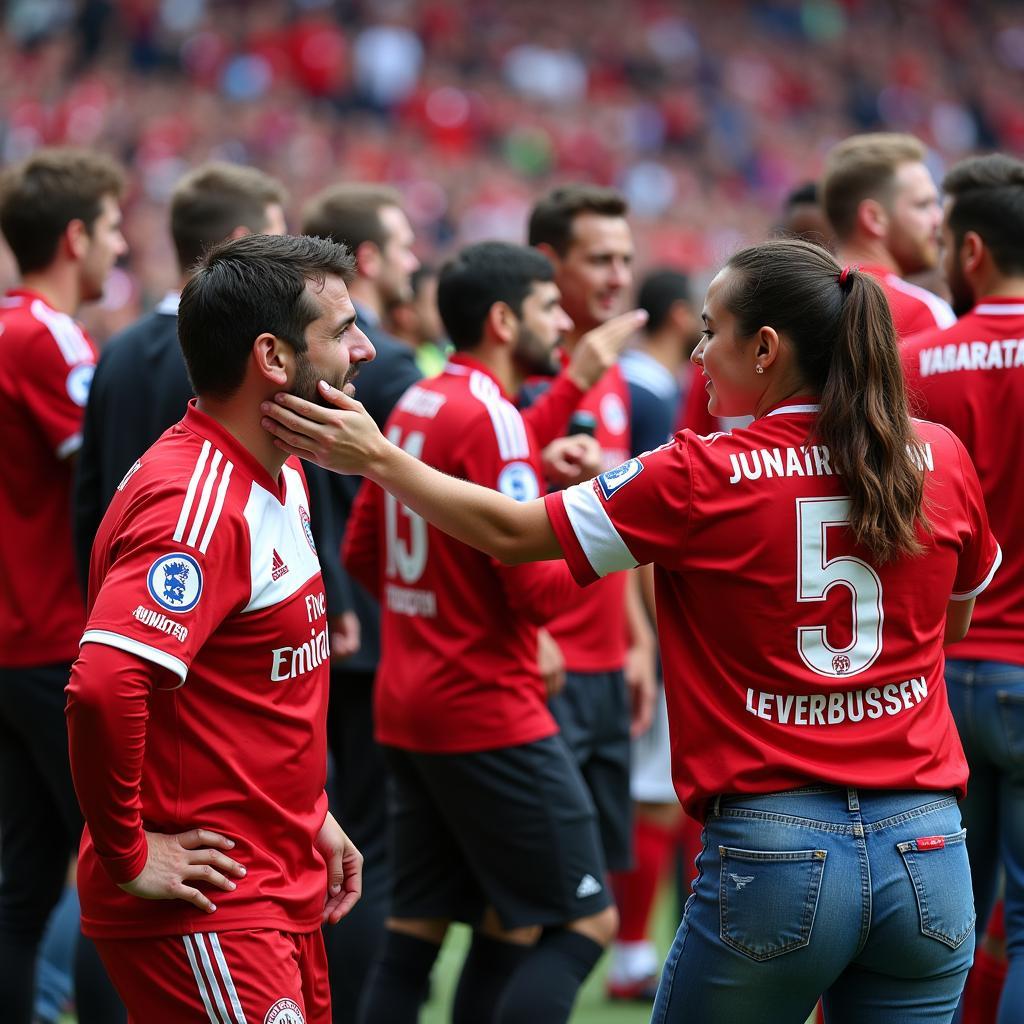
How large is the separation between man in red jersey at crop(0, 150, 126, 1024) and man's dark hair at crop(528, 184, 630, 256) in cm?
164

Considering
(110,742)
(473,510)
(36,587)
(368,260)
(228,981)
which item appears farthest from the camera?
(368,260)

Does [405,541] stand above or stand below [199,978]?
above

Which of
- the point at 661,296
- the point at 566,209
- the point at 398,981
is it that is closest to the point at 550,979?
the point at 398,981

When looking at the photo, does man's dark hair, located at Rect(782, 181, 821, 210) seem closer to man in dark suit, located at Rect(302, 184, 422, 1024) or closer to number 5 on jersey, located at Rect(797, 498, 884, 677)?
man in dark suit, located at Rect(302, 184, 422, 1024)

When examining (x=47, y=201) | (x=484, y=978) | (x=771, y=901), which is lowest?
(x=484, y=978)

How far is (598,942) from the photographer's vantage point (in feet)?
13.2

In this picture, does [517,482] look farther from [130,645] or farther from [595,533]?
[130,645]

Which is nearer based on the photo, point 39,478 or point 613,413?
point 39,478

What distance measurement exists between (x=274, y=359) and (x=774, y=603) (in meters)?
0.96

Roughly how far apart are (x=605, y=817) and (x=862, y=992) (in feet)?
7.30

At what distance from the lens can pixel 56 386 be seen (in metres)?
4.22

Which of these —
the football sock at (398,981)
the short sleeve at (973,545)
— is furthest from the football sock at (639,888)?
the short sleeve at (973,545)

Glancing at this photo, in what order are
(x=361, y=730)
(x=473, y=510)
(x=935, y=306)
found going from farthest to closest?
(x=361, y=730), (x=935, y=306), (x=473, y=510)

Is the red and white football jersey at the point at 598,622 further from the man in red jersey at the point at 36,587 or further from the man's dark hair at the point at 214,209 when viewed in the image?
the man in red jersey at the point at 36,587
